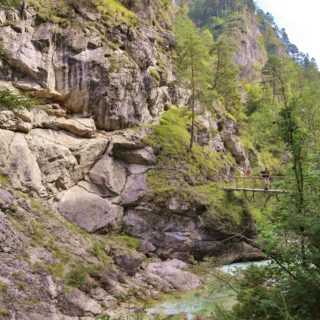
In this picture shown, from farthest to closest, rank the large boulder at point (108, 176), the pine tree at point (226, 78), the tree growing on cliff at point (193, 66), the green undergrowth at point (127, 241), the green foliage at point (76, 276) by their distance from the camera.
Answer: the pine tree at point (226, 78)
the tree growing on cliff at point (193, 66)
the large boulder at point (108, 176)
the green undergrowth at point (127, 241)
the green foliage at point (76, 276)

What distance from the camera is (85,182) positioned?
25203mm

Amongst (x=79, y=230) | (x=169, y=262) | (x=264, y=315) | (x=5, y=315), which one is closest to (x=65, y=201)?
(x=79, y=230)

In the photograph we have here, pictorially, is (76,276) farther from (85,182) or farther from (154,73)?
(154,73)

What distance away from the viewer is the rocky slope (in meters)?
16.8

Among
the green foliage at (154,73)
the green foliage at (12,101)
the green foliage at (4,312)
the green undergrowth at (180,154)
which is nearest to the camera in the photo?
the green foliage at (12,101)

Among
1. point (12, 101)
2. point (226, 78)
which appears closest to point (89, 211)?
point (12, 101)

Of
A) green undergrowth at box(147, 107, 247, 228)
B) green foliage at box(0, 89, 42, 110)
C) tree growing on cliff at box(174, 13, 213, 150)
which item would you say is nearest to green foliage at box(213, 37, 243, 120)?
tree growing on cliff at box(174, 13, 213, 150)

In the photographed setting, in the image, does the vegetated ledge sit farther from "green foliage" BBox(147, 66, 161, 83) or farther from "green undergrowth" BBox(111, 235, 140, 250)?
"green foliage" BBox(147, 66, 161, 83)

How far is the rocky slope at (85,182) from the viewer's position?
16.8 metres

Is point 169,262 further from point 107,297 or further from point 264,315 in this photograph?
point 264,315

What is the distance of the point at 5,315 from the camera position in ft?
41.6

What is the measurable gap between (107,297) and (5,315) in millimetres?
5656

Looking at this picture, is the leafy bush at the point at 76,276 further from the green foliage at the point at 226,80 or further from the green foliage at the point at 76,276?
the green foliage at the point at 226,80

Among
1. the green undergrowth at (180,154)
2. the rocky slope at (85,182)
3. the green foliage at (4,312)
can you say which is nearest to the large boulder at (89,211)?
the rocky slope at (85,182)
